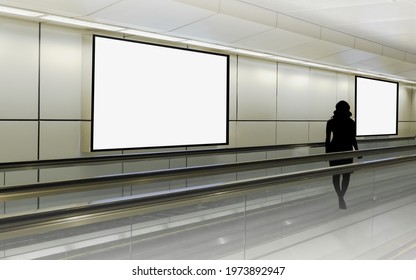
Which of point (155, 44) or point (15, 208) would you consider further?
point (155, 44)

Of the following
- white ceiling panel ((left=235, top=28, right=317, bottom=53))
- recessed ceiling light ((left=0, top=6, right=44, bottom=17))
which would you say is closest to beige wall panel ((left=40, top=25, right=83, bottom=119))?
recessed ceiling light ((left=0, top=6, right=44, bottom=17))

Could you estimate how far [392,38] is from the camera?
41.9 ft

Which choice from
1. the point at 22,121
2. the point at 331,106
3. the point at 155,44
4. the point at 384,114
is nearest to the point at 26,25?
the point at 22,121

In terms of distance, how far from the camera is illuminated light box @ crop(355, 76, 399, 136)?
59.1ft

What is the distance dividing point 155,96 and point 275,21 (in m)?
2.85

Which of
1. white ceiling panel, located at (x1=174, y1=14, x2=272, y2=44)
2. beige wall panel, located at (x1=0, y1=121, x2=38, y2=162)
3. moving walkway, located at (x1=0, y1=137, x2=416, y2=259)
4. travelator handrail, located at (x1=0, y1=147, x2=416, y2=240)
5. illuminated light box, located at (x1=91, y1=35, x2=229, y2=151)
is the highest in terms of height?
white ceiling panel, located at (x1=174, y1=14, x2=272, y2=44)

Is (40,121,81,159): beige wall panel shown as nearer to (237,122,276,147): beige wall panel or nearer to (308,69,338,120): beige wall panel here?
(237,122,276,147): beige wall panel

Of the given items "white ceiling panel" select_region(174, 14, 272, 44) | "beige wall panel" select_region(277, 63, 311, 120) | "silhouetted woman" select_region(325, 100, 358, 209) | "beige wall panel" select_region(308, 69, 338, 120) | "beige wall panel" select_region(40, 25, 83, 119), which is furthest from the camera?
"beige wall panel" select_region(308, 69, 338, 120)

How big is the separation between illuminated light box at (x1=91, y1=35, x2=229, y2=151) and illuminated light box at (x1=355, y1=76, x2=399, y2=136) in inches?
304

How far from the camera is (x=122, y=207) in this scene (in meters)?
3.26

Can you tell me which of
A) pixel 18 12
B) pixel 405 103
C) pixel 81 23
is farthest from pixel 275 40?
pixel 405 103

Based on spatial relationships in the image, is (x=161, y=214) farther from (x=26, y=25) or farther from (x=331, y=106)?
(x=331, y=106)

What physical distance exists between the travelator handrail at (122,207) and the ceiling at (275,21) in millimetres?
4074

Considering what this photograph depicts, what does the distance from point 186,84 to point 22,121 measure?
13.3 feet
